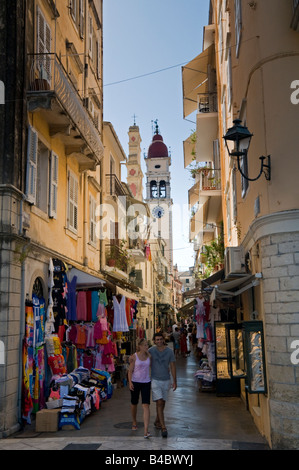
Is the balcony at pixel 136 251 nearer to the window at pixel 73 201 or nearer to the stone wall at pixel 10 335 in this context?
the window at pixel 73 201

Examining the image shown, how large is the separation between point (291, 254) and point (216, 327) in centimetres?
583

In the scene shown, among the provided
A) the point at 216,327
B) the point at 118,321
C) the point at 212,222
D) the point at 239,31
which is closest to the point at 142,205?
the point at 212,222

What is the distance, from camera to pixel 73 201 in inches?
566

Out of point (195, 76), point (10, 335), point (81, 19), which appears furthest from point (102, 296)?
point (195, 76)

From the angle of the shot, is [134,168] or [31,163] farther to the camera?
[134,168]

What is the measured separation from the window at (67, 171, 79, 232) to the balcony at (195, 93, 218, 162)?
635 cm

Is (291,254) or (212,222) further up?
(212,222)

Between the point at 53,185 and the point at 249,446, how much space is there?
7.58m

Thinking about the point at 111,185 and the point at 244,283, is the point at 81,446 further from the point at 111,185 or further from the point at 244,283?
the point at 111,185

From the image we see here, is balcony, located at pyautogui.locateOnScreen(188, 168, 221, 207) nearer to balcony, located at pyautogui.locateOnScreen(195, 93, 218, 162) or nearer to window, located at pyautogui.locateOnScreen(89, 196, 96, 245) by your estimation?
balcony, located at pyautogui.locateOnScreen(195, 93, 218, 162)

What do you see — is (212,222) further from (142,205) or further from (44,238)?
(44,238)

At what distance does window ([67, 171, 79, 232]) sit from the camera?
548 inches

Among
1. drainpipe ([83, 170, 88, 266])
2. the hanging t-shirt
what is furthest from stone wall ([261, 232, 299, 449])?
drainpipe ([83, 170, 88, 266])

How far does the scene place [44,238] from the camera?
37.6 ft
